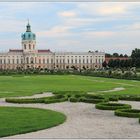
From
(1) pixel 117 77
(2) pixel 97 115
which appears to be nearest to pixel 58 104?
(2) pixel 97 115

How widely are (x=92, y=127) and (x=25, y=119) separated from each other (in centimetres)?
156

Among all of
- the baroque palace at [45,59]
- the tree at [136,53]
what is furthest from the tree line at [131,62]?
the baroque palace at [45,59]

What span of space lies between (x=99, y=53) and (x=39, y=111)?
8952 centimetres

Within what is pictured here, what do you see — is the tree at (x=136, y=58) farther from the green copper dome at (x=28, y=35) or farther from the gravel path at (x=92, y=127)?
the gravel path at (x=92, y=127)

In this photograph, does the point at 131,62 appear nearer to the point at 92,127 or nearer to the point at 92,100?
the point at 92,100

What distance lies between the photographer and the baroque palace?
96519mm

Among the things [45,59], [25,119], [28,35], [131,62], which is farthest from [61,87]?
[45,59]

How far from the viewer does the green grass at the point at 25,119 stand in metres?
7.70

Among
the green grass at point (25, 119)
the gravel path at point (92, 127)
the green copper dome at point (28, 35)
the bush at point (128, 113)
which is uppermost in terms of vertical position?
the green copper dome at point (28, 35)

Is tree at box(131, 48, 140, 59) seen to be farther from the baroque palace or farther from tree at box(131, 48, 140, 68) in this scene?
the baroque palace

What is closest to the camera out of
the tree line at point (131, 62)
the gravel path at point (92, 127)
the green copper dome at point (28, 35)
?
the gravel path at point (92, 127)

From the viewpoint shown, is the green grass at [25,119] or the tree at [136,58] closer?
the green grass at [25,119]

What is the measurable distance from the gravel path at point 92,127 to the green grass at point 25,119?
0.69 feet

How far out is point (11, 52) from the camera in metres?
99.0
